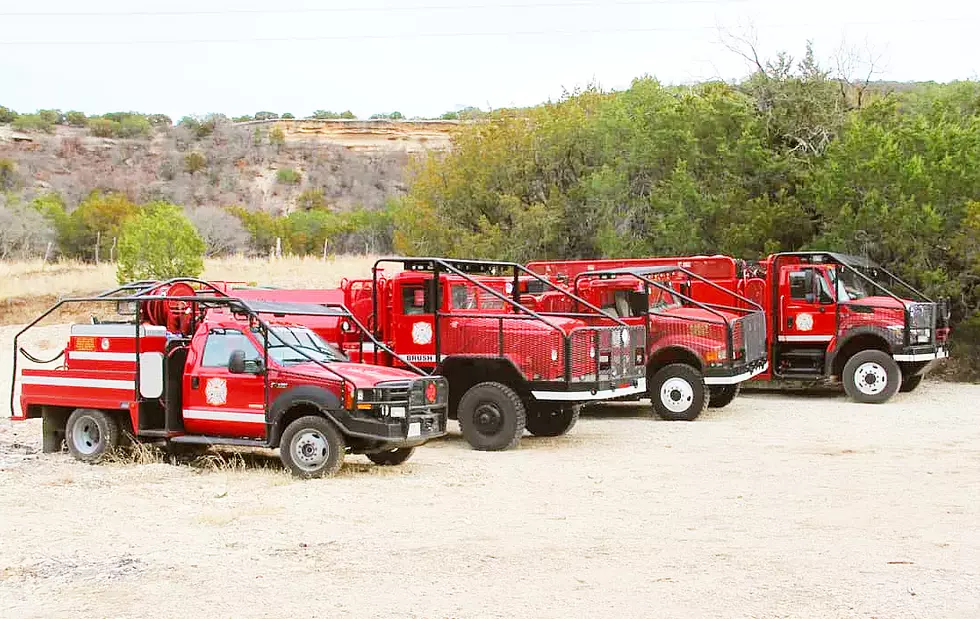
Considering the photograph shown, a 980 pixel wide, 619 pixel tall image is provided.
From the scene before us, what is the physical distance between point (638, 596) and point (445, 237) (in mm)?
29529

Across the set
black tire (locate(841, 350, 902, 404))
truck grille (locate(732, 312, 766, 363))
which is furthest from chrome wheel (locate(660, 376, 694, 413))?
black tire (locate(841, 350, 902, 404))

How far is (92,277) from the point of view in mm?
A: 39781

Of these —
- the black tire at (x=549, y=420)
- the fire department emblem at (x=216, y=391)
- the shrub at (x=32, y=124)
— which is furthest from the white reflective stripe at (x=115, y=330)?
the shrub at (x=32, y=124)

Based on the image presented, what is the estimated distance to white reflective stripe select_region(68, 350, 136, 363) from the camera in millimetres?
13457

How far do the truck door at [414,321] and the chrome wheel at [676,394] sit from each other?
14.2ft

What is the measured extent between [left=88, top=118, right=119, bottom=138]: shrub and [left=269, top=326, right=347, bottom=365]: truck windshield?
88.5 m

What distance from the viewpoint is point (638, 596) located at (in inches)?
295

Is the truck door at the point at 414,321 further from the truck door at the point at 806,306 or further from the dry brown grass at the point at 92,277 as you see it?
the dry brown grass at the point at 92,277

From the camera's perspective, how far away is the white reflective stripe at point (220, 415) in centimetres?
1255

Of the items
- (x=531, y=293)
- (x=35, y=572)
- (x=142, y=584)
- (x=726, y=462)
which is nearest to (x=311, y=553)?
(x=142, y=584)

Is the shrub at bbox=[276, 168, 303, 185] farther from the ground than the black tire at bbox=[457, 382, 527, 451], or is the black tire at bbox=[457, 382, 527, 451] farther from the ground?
the shrub at bbox=[276, 168, 303, 185]

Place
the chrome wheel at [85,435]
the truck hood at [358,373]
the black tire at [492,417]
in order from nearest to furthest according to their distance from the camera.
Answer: the truck hood at [358,373] < the chrome wheel at [85,435] < the black tire at [492,417]

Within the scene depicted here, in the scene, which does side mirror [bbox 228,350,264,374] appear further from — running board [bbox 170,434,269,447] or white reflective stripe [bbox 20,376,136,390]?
white reflective stripe [bbox 20,376,136,390]

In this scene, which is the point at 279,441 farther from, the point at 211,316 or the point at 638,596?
the point at 638,596
